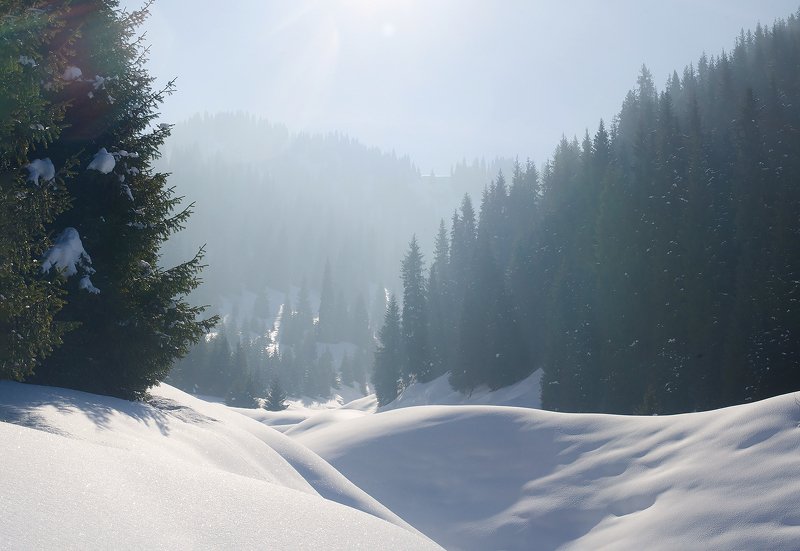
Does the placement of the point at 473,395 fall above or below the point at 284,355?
below

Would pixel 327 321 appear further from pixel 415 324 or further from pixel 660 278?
pixel 660 278

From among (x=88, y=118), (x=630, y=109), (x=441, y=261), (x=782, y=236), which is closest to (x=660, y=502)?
(x=88, y=118)

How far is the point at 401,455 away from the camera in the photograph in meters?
17.6

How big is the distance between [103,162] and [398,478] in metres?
10.7

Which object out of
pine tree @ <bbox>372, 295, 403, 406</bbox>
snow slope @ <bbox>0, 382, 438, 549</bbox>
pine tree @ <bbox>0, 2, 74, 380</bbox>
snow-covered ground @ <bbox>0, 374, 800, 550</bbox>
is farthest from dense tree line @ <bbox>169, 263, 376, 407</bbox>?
snow slope @ <bbox>0, 382, 438, 549</bbox>

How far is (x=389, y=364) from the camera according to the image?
72.4 meters

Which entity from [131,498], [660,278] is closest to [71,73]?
[131,498]

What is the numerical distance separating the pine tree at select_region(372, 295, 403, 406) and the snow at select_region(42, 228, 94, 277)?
62431 millimetres

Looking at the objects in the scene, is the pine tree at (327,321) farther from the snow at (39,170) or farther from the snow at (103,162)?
the snow at (39,170)

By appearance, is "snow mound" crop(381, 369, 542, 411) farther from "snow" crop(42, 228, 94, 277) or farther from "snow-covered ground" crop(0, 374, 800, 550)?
"snow" crop(42, 228, 94, 277)

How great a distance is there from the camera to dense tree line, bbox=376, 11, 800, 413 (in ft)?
122

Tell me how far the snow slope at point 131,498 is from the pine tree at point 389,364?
209ft

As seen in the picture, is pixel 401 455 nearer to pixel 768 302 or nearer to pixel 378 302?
pixel 768 302

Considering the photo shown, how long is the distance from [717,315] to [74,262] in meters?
39.7
